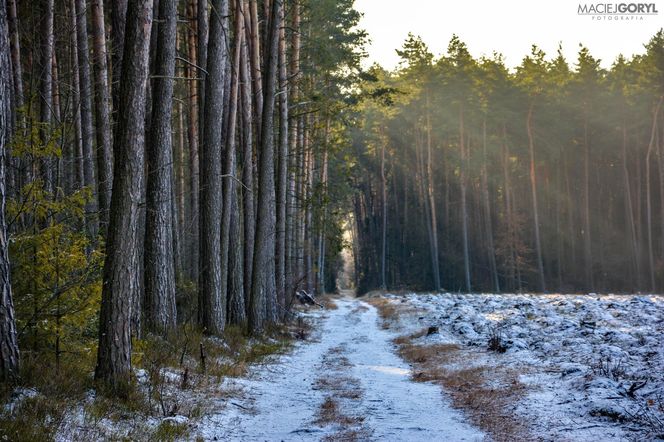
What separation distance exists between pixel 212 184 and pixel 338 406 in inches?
261

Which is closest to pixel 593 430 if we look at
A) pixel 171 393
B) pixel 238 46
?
pixel 171 393

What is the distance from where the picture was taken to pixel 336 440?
634 centimetres

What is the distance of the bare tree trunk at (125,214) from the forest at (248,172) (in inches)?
0.9

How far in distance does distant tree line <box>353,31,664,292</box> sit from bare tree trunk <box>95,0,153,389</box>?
37951 millimetres

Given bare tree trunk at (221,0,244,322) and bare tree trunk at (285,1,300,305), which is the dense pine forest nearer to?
bare tree trunk at (221,0,244,322)

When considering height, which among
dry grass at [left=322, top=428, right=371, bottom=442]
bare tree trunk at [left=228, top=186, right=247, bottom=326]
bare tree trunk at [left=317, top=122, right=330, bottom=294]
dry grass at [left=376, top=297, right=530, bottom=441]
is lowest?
dry grass at [left=376, top=297, right=530, bottom=441]

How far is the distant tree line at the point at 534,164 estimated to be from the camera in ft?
150

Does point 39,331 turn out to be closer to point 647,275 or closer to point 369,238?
point 647,275

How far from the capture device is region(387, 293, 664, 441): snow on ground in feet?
20.4

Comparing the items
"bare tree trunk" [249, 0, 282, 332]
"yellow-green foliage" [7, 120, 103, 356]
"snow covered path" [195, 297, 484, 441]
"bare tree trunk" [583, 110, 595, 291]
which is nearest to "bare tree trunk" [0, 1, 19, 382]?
"yellow-green foliage" [7, 120, 103, 356]

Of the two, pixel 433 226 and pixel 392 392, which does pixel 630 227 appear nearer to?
pixel 433 226

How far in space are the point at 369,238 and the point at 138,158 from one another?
55.6 m

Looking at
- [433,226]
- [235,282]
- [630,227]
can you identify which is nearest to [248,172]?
[235,282]

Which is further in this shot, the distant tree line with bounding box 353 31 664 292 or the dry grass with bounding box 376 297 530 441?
the distant tree line with bounding box 353 31 664 292
